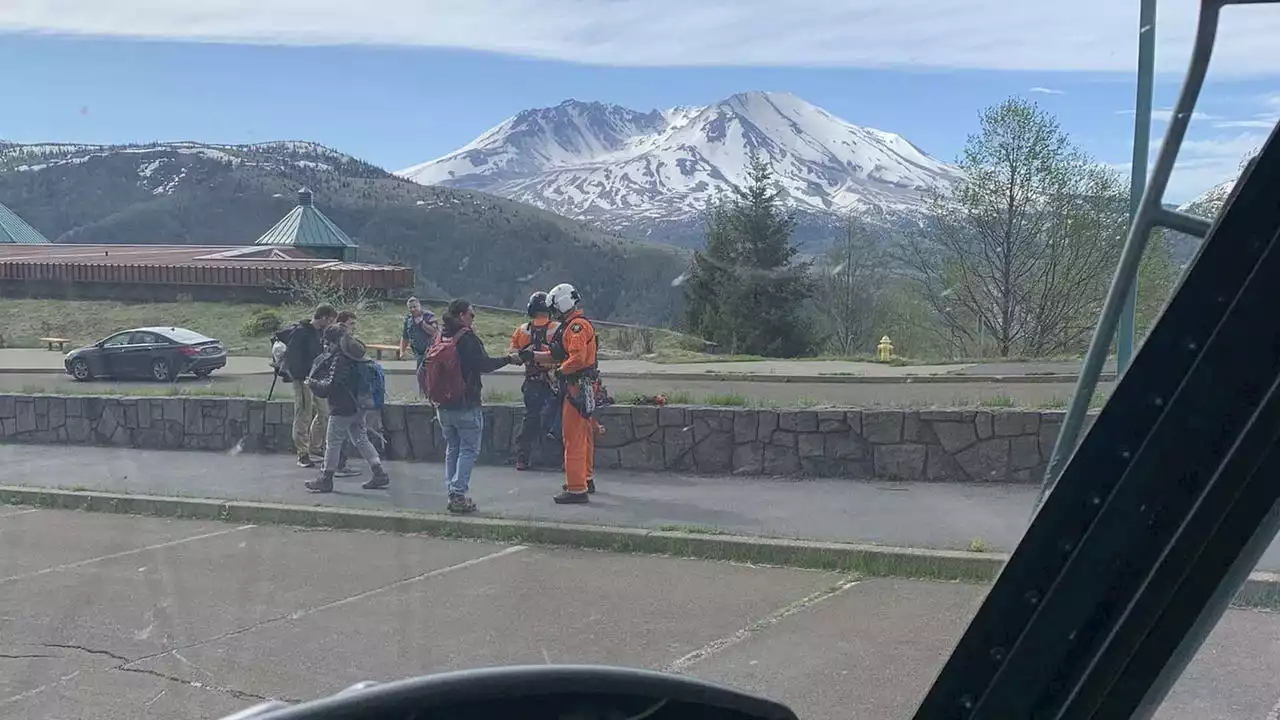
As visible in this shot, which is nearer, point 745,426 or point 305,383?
point 745,426

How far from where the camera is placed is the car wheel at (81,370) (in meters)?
17.6

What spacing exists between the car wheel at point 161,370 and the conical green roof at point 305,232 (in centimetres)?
357

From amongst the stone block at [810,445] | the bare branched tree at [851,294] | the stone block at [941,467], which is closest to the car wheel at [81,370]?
the stone block at [810,445]

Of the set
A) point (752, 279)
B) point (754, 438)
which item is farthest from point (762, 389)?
point (752, 279)

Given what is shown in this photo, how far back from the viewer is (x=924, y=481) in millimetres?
9828

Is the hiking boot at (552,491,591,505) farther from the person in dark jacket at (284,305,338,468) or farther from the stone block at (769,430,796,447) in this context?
the person in dark jacket at (284,305,338,468)

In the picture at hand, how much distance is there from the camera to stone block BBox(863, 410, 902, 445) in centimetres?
1000

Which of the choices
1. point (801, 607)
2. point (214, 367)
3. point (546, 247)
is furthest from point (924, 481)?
point (546, 247)

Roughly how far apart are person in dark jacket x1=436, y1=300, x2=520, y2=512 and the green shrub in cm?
706

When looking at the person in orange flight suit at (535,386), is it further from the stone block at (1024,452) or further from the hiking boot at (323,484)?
the stone block at (1024,452)

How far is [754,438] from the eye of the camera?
10484mm

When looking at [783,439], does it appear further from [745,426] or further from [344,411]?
[344,411]

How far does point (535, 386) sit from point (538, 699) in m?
9.70

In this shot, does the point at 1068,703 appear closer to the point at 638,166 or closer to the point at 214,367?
the point at 214,367
